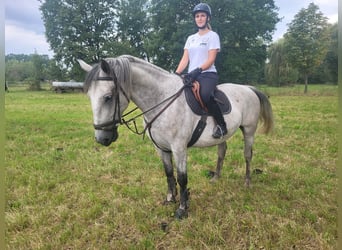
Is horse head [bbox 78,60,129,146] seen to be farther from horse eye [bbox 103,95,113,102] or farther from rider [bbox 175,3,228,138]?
rider [bbox 175,3,228,138]

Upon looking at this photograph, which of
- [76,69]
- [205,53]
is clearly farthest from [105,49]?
[205,53]

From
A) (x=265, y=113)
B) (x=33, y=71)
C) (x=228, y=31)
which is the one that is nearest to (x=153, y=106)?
(x=265, y=113)

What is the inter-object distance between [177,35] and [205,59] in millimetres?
18093

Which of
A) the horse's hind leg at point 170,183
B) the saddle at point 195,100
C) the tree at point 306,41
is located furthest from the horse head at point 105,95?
the tree at point 306,41

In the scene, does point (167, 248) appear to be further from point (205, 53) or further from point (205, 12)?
point (205, 12)

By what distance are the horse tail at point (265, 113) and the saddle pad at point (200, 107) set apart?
1.16 m

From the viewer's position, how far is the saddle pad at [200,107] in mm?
3232

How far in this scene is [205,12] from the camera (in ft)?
10.8

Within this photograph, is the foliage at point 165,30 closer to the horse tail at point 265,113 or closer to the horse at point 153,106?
the horse tail at point 265,113

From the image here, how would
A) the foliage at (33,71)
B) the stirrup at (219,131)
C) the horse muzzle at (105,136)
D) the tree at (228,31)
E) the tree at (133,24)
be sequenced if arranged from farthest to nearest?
the foliage at (33,71)
the tree at (133,24)
the tree at (228,31)
the stirrup at (219,131)
the horse muzzle at (105,136)

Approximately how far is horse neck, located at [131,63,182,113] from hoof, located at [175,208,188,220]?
4.90 feet

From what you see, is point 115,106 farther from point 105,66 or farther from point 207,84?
point 207,84

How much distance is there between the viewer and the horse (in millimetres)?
2717

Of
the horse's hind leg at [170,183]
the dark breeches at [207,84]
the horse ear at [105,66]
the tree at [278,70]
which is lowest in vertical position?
the horse's hind leg at [170,183]
